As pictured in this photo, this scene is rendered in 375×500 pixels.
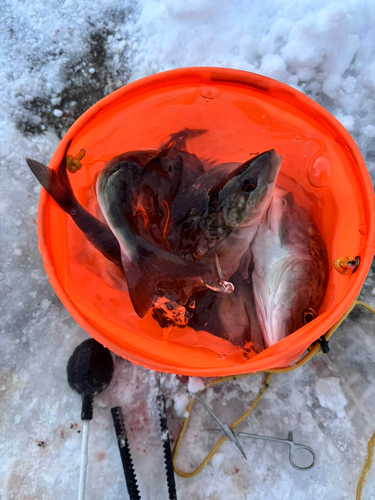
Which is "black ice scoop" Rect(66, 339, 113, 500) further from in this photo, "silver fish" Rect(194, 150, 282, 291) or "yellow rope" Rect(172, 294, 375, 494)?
"silver fish" Rect(194, 150, 282, 291)

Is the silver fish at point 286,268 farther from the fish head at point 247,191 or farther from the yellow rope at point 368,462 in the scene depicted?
the yellow rope at point 368,462

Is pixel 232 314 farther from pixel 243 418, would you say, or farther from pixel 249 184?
pixel 249 184

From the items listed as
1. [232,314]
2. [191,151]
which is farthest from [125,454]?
[191,151]

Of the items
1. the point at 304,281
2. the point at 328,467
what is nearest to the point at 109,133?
the point at 304,281

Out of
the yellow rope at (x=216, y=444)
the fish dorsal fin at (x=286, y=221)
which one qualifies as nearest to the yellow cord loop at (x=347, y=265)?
the fish dorsal fin at (x=286, y=221)

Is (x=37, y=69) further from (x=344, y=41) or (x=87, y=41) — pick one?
(x=344, y=41)

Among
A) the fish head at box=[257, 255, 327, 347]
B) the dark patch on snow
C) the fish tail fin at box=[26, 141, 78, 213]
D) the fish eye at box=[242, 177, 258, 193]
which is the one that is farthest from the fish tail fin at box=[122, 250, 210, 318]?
the dark patch on snow
